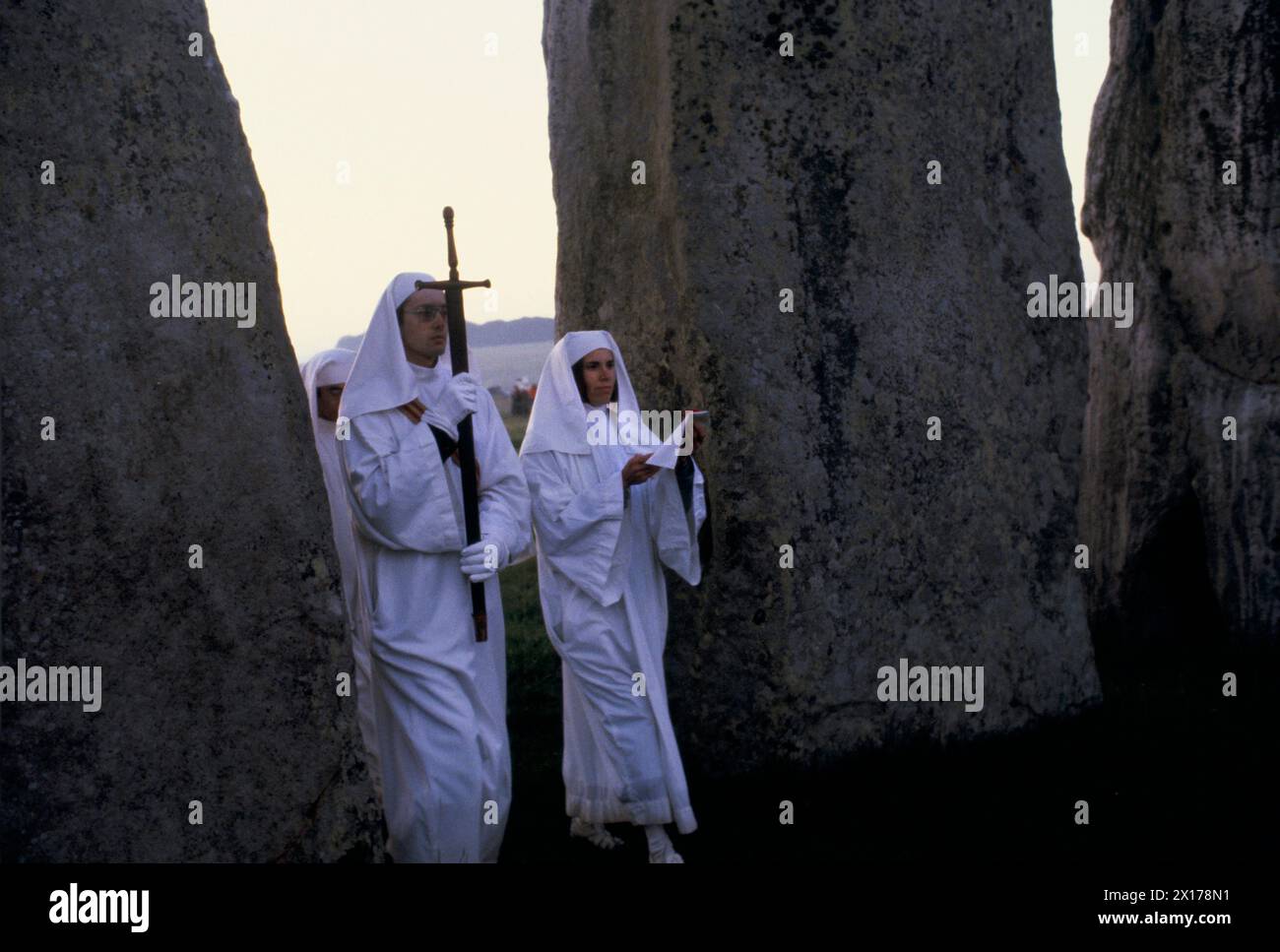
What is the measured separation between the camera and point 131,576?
4836 millimetres

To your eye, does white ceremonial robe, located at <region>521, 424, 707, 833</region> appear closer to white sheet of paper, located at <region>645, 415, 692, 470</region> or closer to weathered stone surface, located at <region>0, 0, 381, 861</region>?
white sheet of paper, located at <region>645, 415, 692, 470</region>

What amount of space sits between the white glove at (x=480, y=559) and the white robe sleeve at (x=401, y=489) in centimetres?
7

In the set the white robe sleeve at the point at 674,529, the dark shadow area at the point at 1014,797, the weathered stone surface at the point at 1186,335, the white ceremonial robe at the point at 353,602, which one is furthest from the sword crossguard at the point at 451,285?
the weathered stone surface at the point at 1186,335

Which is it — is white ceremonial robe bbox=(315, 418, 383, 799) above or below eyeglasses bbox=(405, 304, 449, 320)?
below

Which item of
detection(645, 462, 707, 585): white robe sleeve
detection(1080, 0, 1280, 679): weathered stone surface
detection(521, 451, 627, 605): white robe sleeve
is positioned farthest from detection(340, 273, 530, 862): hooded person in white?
detection(1080, 0, 1280, 679): weathered stone surface

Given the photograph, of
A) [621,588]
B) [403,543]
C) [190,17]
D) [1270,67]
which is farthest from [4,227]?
[1270,67]

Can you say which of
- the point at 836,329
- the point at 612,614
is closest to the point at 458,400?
the point at 612,614

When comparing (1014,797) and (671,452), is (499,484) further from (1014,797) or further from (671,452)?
(1014,797)

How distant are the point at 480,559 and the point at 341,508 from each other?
2.09ft

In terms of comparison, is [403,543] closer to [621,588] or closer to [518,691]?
[621,588]

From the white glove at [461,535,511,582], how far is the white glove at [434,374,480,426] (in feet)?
1.49

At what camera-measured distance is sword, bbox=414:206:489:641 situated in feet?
18.9

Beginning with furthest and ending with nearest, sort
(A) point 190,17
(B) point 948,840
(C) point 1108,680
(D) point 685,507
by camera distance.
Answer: (C) point 1108,680 < (D) point 685,507 < (B) point 948,840 < (A) point 190,17
